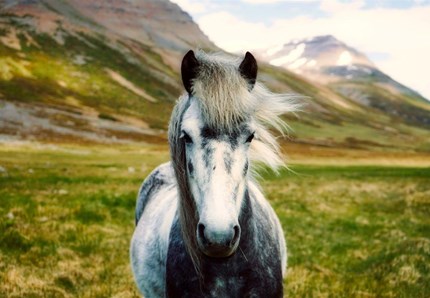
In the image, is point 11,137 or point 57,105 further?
point 57,105

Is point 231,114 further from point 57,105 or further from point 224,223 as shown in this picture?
point 57,105

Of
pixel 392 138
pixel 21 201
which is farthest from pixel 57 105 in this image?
pixel 392 138

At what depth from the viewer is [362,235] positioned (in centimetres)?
1537

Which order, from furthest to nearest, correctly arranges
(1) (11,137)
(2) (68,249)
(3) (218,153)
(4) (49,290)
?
(1) (11,137) → (2) (68,249) → (4) (49,290) → (3) (218,153)

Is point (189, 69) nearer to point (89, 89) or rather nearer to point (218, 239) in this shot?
point (218, 239)

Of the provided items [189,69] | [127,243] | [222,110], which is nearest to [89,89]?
[127,243]

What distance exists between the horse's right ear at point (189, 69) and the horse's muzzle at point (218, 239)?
4.90 feet

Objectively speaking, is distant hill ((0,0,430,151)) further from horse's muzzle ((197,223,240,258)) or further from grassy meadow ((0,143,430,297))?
horse's muzzle ((197,223,240,258))

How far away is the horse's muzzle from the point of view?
3.61 m

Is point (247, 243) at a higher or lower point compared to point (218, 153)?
lower

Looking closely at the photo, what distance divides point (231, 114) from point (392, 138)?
159734 millimetres

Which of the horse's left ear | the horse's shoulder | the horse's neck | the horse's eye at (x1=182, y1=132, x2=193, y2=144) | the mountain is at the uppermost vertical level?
the horse's left ear

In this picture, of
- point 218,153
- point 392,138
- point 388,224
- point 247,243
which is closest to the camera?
point 218,153

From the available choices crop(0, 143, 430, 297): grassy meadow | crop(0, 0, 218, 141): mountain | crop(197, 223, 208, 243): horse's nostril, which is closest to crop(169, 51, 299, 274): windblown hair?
crop(197, 223, 208, 243): horse's nostril
